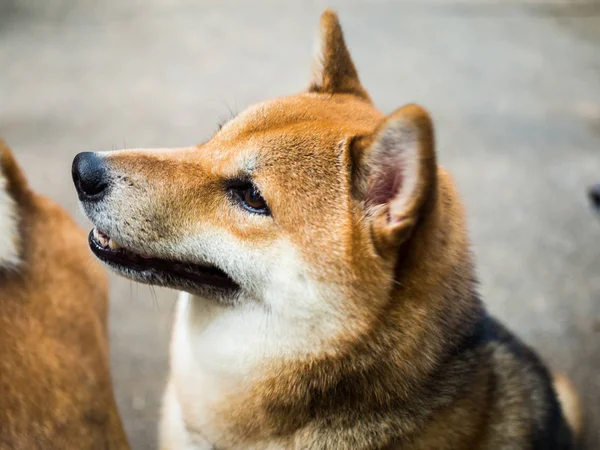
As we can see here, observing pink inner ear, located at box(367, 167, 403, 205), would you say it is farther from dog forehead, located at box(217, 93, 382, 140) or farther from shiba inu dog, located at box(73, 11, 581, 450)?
dog forehead, located at box(217, 93, 382, 140)

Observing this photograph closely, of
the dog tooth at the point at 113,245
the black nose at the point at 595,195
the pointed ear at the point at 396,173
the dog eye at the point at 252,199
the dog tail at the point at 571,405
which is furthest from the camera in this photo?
the black nose at the point at 595,195

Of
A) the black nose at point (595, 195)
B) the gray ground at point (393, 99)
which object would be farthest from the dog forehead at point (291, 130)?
the black nose at point (595, 195)

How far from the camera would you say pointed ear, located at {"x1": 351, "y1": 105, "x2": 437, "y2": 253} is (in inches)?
41.1

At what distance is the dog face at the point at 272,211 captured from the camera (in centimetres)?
120

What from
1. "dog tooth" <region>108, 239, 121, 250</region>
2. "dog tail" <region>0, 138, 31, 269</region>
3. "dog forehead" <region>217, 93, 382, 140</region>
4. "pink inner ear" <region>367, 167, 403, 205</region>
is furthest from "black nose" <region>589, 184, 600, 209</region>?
"dog tail" <region>0, 138, 31, 269</region>

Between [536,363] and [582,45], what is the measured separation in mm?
3662

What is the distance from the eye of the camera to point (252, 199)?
1286 mm

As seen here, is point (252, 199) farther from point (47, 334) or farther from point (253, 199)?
point (47, 334)

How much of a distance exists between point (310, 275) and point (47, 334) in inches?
25.1

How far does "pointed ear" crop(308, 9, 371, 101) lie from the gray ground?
1.20 m

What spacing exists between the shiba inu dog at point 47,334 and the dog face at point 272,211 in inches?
5.2

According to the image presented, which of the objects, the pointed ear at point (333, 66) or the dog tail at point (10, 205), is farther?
the pointed ear at point (333, 66)

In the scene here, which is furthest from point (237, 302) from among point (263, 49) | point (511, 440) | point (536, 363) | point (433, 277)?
point (263, 49)

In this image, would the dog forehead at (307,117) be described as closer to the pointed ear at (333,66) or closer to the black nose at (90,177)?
the pointed ear at (333,66)
